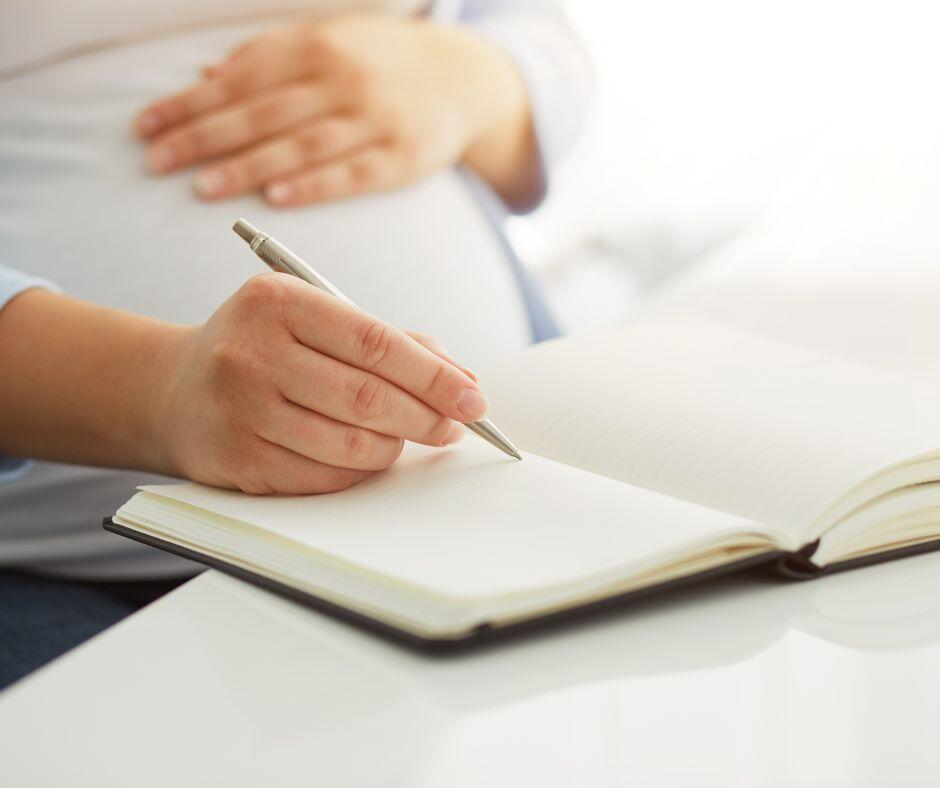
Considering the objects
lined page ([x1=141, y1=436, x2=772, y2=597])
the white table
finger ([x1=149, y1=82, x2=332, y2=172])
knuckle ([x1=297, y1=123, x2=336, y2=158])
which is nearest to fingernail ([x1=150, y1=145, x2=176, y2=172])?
finger ([x1=149, y1=82, x2=332, y2=172])

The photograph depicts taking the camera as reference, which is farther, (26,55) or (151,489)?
(26,55)

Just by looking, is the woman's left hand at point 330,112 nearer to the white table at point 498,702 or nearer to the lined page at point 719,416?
the lined page at point 719,416

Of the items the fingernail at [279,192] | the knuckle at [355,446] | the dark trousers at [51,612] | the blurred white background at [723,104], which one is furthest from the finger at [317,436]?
the blurred white background at [723,104]

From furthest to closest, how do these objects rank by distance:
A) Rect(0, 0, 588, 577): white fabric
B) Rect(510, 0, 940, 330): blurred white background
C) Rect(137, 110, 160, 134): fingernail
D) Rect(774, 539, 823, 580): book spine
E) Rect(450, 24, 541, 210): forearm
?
1. Rect(510, 0, 940, 330): blurred white background
2. Rect(450, 24, 541, 210): forearm
3. Rect(137, 110, 160, 134): fingernail
4. Rect(0, 0, 588, 577): white fabric
5. Rect(774, 539, 823, 580): book spine

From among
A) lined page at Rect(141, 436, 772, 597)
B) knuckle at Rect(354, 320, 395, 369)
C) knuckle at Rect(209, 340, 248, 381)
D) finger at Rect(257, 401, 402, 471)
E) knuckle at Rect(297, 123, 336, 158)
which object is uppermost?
knuckle at Rect(297, 123, 336, 158)

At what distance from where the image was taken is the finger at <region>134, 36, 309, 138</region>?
84 cm

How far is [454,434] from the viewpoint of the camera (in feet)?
1.81

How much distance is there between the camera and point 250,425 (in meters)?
0.51

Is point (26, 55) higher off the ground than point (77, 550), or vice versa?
point (26, 55)

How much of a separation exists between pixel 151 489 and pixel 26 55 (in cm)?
48

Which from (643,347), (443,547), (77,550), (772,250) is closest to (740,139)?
(772,250)

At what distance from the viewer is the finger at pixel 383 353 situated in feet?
1.63

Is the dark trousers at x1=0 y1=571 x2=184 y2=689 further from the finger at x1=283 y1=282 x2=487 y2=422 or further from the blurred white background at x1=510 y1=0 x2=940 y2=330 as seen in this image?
the blurred white background at x1=510 y1=0 x2=940 y2=330

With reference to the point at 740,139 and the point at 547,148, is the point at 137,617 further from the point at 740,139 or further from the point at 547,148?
the point at 740,139
